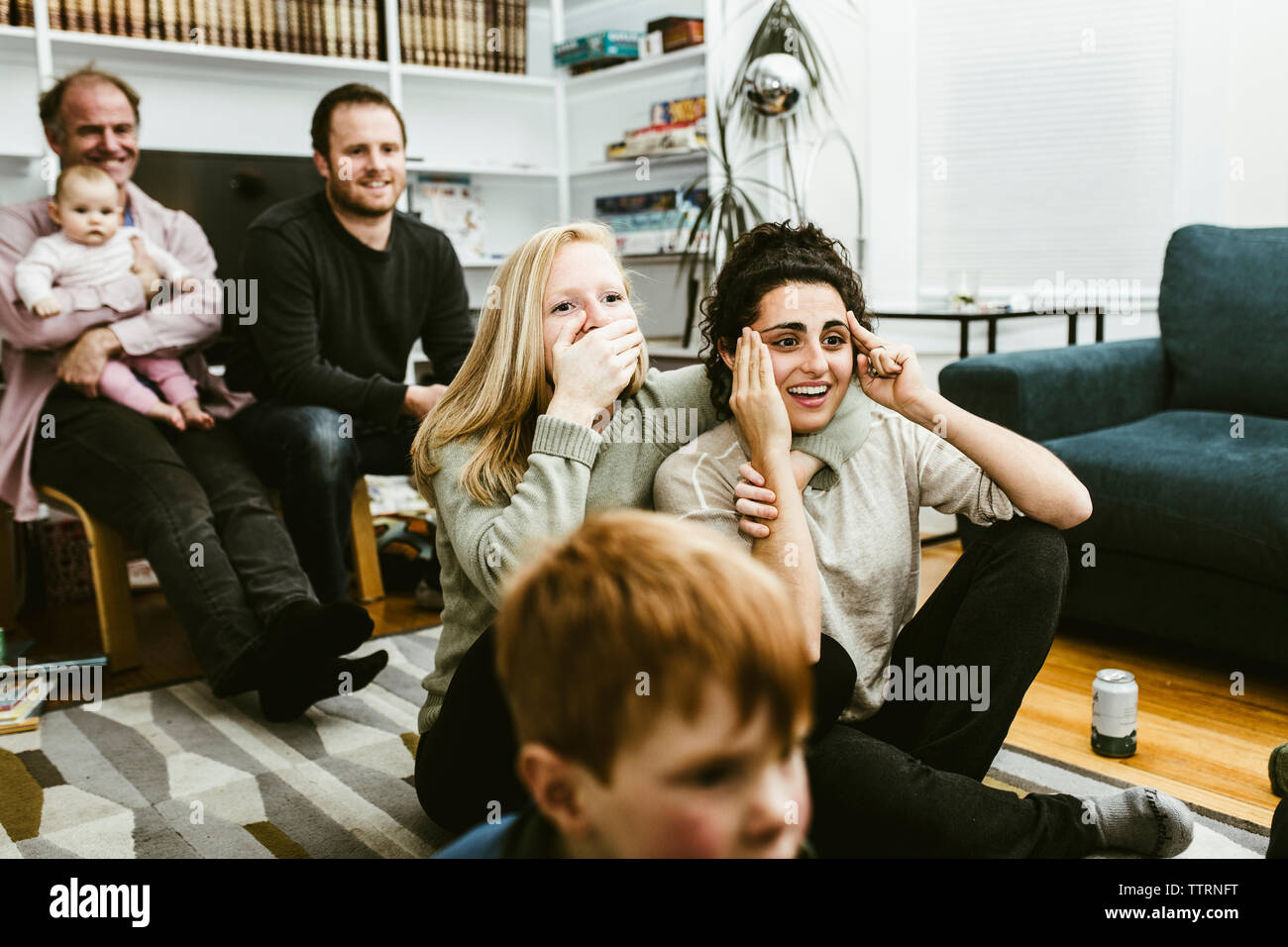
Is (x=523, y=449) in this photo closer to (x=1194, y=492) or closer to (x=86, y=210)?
(x=1194, y=492)

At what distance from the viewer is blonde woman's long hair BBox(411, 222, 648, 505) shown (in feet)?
4.89

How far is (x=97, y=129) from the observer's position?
2719 mm

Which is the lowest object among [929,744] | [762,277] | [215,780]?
[215,780]

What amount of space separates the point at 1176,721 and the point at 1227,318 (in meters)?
1.07

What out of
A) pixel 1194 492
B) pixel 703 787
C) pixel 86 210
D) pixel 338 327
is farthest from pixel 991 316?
pixel 703 787

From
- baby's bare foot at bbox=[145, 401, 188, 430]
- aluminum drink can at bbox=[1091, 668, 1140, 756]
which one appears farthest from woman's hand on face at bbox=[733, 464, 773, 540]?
baby's bare foot at bbox=[145, 401, 188, 430]

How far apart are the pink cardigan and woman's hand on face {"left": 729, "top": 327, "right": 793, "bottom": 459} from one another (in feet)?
5.32

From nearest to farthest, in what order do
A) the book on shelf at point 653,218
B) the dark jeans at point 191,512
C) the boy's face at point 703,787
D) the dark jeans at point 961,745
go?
the boy's face at point 703,787, the dark jeans at point 961,745, the dark jeans at point 191,512, the book on shelf at point 653,218

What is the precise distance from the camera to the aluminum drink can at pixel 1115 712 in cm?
186

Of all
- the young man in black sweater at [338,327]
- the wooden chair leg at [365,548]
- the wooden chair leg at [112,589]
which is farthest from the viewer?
the wooden chair leg at [365,548]

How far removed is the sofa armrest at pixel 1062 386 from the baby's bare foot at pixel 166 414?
5.67 feet


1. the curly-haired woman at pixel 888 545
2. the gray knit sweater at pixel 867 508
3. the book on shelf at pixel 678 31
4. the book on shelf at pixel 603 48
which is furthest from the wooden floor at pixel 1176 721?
the book on shelf at pixel 603 48

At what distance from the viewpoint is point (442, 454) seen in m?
1.49

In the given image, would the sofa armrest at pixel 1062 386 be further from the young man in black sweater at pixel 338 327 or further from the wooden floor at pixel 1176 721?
the young man in black sweater at pixel 338 327
